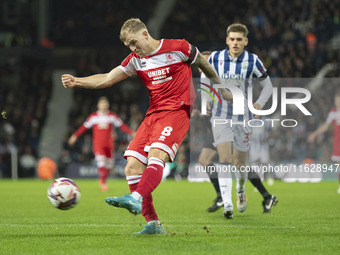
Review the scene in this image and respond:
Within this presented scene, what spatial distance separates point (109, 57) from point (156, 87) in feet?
67.7

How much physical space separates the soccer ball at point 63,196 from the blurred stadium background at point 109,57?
13442mm

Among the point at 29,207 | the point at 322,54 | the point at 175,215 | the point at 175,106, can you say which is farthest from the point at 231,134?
the point at 322,54

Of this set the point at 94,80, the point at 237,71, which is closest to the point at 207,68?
the point at 94,80

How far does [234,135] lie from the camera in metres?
8.66

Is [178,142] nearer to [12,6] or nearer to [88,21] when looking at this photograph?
[88,21]

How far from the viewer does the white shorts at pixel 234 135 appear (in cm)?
846

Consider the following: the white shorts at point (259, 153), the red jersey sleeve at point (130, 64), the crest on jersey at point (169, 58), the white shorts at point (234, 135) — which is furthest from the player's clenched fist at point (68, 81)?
the white shorts at point (259, 153)

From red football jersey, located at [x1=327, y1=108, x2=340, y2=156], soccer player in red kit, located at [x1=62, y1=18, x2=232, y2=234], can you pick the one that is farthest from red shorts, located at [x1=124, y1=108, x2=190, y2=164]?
red football jersey, located at [x1=327, y1=108, x2=340, y2=156]

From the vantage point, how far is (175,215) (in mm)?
8875

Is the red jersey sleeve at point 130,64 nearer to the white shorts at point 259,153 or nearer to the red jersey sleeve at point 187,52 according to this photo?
the red jersey sleeve at point 187,52

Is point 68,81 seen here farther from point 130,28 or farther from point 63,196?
point 63,196

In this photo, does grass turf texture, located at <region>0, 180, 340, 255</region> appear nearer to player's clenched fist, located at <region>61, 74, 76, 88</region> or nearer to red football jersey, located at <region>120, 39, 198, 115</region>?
red football jersey, located at <region>120, 39, 198, 115</region>

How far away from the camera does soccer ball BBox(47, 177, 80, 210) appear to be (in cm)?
635

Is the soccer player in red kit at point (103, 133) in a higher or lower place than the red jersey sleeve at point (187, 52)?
lower
